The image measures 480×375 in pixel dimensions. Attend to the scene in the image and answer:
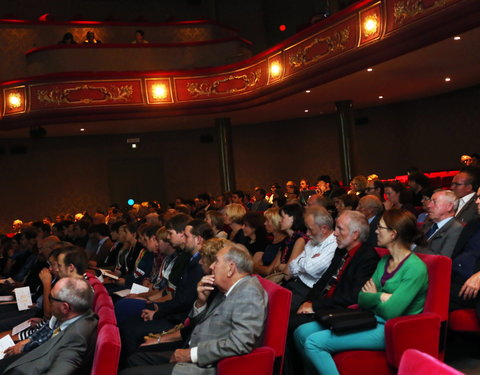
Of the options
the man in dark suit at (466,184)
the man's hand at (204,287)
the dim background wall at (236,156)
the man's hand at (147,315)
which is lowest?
the man's hand at (147,315)

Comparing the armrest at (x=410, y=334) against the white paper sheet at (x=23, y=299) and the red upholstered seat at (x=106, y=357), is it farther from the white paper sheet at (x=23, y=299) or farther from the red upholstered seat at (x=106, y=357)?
the white paper sheet at (x=23, y=299)

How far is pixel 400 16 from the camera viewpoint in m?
7.55

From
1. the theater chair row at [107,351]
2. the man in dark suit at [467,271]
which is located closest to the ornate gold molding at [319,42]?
the man in dark suit at [467,271]

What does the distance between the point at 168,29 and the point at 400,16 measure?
8183 millimetres

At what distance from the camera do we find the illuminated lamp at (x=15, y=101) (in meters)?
Result: 11.7

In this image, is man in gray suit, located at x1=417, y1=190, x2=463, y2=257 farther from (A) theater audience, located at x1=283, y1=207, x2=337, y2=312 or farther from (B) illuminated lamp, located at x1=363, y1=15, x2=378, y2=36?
(B) illuminated lamp, located at x1=363, y1=15, x2=378, y2=36

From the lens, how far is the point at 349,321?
3006 millimetres

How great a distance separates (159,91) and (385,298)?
31.8ft

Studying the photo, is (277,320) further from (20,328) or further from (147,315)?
(20,328)

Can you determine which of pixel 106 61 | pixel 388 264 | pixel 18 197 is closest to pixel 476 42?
pixel 388 264

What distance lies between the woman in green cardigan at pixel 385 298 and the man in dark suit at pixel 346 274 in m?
0.10

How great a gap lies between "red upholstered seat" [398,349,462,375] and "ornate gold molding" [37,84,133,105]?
11117 millimetres

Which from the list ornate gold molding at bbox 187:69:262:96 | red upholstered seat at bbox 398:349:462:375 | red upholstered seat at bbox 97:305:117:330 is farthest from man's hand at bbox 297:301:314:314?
ornate gold molding at bbox 187:69:262:96

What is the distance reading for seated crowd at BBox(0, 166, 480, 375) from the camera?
2.81 meters
